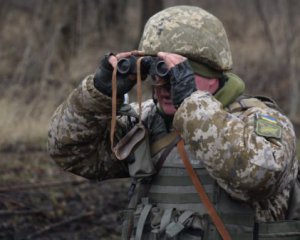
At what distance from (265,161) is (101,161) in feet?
3.26

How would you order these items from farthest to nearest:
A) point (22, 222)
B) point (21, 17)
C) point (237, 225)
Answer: point (21, 17), point (22, 222), point (237, 225)

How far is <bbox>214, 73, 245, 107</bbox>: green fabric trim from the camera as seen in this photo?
3445 mm

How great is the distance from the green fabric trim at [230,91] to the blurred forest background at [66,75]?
3248 mm

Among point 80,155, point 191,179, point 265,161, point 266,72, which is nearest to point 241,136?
point 265,161

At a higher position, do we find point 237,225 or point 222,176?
point 222,176

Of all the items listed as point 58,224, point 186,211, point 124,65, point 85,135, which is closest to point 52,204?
point 58,224

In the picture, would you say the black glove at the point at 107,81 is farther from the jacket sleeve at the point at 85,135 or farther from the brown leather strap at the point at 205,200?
the brown leather strap at the point at 205,200

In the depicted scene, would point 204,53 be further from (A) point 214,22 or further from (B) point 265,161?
(B) point 265,161

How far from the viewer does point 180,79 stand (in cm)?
321

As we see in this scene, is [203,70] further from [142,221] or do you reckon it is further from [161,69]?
[142,221]

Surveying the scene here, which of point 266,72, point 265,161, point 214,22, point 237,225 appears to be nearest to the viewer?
point 265,161

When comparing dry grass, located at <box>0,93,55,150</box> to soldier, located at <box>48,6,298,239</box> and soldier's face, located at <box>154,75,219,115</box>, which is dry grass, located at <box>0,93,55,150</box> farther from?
soldier's face, located at <box>154,75,219,115</box>

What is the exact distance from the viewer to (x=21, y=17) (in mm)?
17484

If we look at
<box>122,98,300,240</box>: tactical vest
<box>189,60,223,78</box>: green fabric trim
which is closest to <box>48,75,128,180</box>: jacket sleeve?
<box>122,98,300,240</box>: tactical vest
